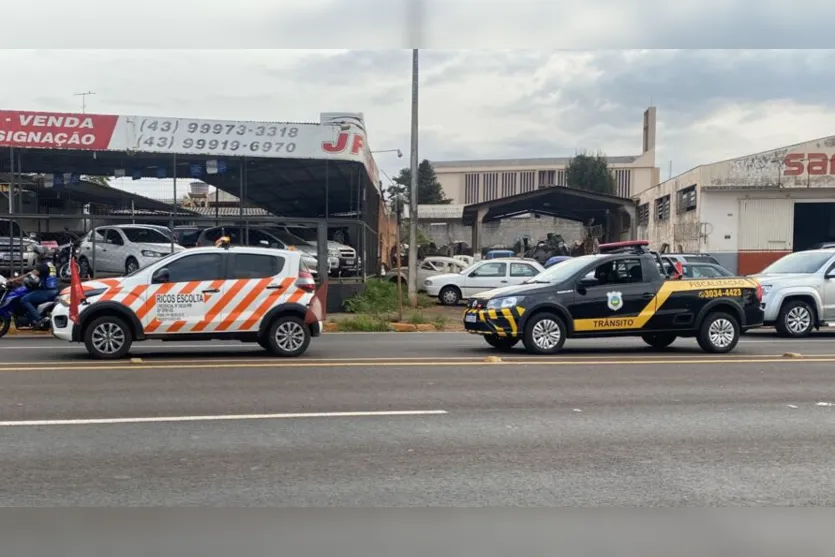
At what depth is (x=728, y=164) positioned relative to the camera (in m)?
31.8

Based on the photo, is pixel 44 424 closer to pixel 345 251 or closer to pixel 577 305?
pixel 577 305

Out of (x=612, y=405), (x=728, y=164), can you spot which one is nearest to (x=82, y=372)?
(x=612, y=405)

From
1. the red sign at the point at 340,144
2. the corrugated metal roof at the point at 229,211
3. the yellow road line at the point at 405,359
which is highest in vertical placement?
the red sign at the point at 340,144

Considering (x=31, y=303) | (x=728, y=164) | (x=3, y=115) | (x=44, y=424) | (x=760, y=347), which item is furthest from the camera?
(x=728, y=164)

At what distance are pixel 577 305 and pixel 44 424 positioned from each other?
810cm

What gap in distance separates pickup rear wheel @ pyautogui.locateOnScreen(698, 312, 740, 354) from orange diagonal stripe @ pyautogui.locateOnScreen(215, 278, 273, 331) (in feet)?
23.0

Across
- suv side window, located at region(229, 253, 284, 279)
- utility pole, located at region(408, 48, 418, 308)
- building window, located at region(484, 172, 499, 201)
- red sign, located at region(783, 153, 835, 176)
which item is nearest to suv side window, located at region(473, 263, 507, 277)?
utility pole, located at region(408, 48, 418, 308)

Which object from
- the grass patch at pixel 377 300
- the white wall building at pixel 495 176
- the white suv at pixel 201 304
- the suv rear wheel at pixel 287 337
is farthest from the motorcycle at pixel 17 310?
the white wall building at pixel 495 176

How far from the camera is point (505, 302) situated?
12.9 meters

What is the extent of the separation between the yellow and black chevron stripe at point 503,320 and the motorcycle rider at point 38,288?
8.54 metres

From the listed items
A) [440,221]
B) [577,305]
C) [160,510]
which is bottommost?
[160,510]

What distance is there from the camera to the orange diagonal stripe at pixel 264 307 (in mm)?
12398

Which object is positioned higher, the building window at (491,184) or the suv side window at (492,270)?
the building window at (491,184)

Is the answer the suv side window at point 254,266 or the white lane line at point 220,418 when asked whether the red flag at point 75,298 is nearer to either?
the suv side window at point 254,266
